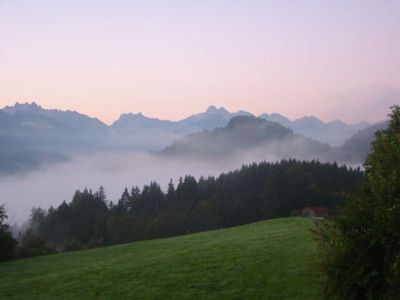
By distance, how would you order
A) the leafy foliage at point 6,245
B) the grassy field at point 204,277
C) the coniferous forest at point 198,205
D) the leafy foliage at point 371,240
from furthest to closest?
1. the coniferous forest at point 198,205
2. the leafy foliage at point 6,245
3. the grassy field at point 204,277
4. the leafy foliage at point 371,240

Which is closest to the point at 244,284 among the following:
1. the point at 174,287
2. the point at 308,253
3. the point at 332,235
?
the point at 174,287

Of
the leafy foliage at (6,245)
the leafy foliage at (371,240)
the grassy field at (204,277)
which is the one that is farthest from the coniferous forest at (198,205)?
the leafy foliage at (371,240)

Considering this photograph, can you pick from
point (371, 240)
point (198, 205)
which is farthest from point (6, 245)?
point (198, 205)

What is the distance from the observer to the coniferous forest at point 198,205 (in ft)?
301

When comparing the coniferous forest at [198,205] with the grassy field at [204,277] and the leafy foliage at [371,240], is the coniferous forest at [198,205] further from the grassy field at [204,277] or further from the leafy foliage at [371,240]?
the leafy foliage at [371,240]

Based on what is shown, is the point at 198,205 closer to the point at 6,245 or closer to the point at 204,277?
the point at 6,245

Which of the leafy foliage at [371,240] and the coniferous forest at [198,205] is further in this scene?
the coniferous forest at [198,205]

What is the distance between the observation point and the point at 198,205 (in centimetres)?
10219

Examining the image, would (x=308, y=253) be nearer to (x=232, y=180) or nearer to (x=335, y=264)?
(x=335, y=264)

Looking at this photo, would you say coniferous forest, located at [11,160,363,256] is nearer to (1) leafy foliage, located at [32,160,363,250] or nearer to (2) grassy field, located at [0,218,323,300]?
(1) leafy foliage, located at [32,160,363,250]

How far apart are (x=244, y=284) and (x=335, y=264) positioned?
26.1ft

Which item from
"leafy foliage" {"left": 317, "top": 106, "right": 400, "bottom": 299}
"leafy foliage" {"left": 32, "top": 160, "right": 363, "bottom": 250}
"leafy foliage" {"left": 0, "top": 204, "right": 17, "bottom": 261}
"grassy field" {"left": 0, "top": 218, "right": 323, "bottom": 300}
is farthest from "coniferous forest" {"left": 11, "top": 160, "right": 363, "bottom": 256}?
"leafy foliage" {"left": 317, "top": 106, "right": 400, "bottom": 299}

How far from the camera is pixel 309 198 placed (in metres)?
97.3

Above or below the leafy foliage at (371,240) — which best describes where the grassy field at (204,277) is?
below
